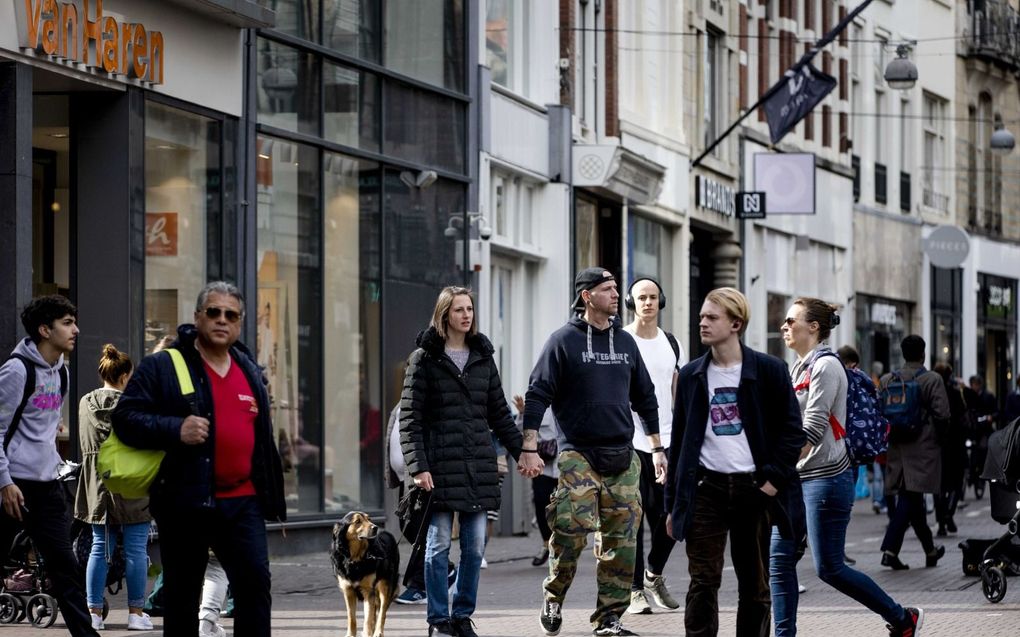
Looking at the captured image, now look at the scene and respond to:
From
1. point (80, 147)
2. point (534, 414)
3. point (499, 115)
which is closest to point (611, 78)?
point (499, 115)

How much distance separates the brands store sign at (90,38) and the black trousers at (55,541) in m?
5.08

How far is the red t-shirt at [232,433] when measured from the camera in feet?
29.6

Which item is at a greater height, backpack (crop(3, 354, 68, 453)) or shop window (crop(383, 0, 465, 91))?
shop window (crop(383, 0, 465, 91))

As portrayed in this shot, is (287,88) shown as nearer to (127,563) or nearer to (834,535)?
(127,563)

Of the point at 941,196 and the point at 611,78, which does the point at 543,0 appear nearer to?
the point at 611,78

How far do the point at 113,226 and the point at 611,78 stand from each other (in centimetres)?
1337

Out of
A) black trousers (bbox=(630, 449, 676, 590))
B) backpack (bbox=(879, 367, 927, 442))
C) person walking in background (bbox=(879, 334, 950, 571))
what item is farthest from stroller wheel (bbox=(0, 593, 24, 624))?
backpack (bbox=(879, 367, 927, 442))

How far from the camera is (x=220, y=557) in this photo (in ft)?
30.0

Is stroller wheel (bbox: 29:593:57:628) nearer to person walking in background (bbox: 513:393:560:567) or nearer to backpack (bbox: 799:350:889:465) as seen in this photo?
backpack (bbox: 799:350:889:465)

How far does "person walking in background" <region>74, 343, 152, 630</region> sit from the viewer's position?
1323 cm

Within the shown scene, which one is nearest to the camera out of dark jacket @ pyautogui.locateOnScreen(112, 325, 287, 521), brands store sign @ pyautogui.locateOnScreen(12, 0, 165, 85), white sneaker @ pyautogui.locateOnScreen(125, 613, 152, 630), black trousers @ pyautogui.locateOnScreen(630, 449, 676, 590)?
dark jacket @ pyautogui.locateOnScreen(112, 325, 287, 521)

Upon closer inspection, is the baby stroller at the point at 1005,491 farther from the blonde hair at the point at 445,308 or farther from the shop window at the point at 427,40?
the shop window at the point at 427,40

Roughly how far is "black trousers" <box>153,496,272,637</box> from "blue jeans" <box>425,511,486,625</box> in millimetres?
2789

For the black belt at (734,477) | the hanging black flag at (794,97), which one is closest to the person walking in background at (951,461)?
the hanging black flag at (794,97)
